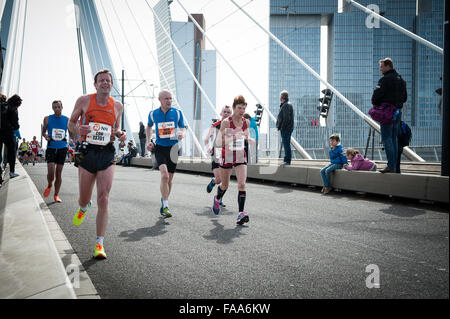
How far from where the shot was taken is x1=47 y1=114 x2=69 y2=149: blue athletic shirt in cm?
773

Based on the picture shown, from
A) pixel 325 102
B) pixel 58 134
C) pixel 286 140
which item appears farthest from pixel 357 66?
pixel 58 134

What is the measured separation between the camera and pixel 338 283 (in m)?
2.78

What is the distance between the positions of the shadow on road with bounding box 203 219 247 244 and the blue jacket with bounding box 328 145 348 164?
174 inches

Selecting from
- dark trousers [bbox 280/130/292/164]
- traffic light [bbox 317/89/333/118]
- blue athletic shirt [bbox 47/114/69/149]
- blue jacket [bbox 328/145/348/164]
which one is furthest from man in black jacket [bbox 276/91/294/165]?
traffic light [bbox 317/89/333/118]

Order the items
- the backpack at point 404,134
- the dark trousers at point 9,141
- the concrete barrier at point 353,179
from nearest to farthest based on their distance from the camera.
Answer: the concrete barrier at point 353,179, the backpack at point 404,134, the dark trousers at point 9,141

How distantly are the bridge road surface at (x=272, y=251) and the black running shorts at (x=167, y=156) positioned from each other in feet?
2.52

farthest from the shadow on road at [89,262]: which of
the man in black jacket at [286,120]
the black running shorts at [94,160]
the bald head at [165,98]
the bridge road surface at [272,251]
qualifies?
the man in black jacket at [286,120]

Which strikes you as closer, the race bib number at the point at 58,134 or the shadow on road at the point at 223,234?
the shadow on road at the point at 223,234

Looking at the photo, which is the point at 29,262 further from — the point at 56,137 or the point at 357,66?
the point at 357,66

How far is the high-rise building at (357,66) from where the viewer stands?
7544 centimetres

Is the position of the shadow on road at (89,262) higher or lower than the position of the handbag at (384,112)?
lower

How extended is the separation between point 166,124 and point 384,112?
140 inches

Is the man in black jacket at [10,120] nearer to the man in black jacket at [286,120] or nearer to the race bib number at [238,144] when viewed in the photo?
the race bib number at [238,144]
